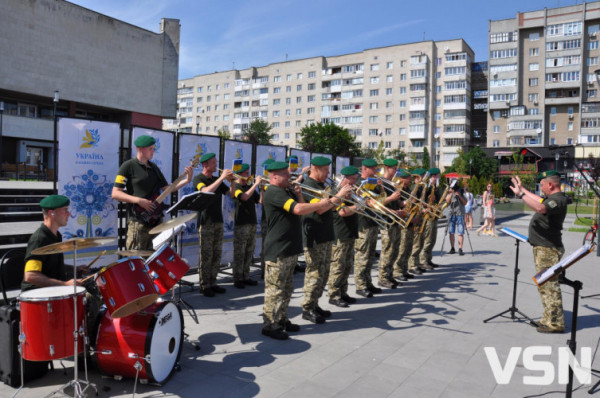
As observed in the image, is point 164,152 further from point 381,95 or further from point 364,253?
point 381,95

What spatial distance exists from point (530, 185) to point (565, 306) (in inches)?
1769

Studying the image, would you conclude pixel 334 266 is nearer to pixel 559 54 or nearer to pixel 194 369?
pixel 194 369

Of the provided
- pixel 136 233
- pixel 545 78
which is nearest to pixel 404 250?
pixel 136 233

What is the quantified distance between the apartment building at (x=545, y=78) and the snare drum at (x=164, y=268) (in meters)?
74.8

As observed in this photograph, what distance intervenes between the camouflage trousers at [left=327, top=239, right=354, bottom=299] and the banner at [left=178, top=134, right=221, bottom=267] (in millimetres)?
3075

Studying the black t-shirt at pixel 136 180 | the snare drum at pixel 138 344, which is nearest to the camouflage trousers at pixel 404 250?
the black t-shirt at pixel 136 180

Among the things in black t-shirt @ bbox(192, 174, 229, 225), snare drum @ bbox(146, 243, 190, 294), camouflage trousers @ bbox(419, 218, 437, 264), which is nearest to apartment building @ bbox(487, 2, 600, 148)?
camouflage trousers @ bbox(419, 218, 437, 264)

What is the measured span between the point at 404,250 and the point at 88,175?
21.4ft

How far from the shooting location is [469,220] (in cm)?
2089

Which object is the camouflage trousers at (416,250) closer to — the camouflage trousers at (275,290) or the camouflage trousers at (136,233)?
the camouflage trousers at (275,290)

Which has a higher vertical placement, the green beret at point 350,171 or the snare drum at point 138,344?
the green beret at point 350,171

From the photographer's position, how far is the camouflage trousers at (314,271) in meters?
6.35

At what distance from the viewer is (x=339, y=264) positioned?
7.23m

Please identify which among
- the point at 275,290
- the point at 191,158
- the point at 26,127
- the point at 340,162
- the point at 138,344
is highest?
the point at 26,127
